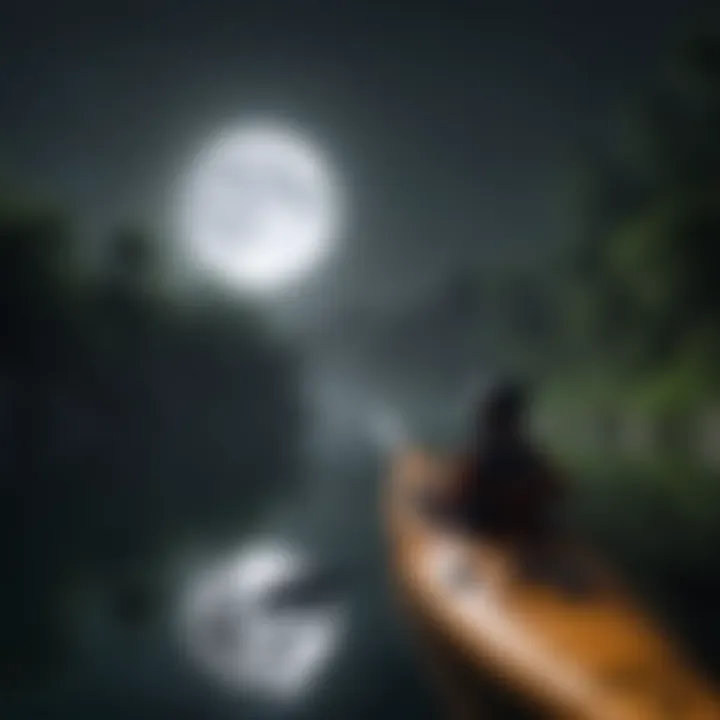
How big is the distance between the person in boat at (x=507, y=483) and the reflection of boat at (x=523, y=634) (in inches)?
1.1

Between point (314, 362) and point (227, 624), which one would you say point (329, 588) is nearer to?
point (227, 624)

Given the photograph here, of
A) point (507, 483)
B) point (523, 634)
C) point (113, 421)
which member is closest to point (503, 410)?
point (507, 483)

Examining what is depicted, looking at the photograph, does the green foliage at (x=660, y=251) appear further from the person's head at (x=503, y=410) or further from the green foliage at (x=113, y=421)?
the green foliage at (x=113, y=421)

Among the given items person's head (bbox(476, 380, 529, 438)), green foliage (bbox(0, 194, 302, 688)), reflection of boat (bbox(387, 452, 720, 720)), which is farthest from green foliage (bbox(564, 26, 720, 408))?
green foliage (bbox(0, 194, 302, 688))

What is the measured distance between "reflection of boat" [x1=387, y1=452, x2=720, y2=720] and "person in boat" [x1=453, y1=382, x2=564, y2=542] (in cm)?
3

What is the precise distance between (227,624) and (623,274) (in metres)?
0.61

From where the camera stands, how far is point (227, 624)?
3.99ft

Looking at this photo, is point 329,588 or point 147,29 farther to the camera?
point 147,29

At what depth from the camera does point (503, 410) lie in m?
1.25

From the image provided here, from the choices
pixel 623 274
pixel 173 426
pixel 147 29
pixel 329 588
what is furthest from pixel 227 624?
pixel 147 29

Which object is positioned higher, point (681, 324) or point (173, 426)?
point (173, 426)

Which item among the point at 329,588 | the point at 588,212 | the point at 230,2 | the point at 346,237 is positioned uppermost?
the point at 230,2

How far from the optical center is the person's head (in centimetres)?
124

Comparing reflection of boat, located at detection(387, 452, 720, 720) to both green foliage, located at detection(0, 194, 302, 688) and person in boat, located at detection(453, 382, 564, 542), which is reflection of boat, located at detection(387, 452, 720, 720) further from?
green foliage, located at detection(0, 194, 302, 688)
